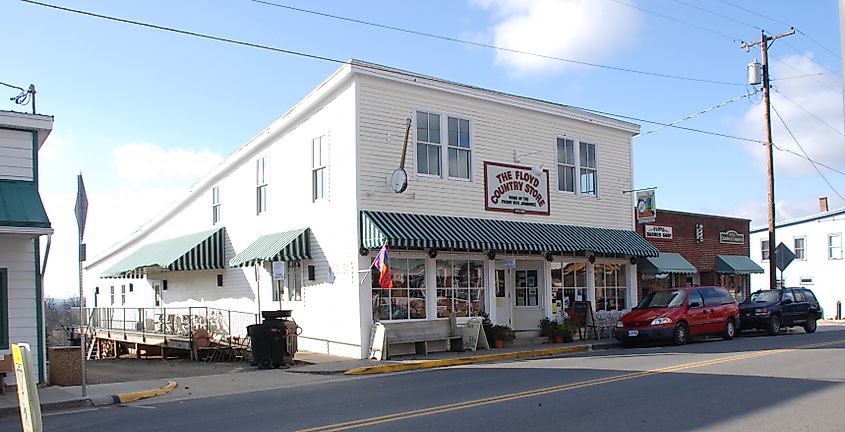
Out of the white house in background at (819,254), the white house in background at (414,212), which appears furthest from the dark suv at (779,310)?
the white house in background at (819,254)

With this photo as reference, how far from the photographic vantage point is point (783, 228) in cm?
4541

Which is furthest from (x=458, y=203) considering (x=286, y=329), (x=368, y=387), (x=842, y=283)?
(x=842, y=283)

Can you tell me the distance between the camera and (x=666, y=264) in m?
27.6

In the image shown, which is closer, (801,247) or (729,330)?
(729,330)

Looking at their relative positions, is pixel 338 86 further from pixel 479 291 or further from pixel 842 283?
pixel 842 283

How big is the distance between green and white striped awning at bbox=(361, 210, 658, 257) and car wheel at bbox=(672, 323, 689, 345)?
10.9 feet

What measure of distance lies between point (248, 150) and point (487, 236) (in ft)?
29.6

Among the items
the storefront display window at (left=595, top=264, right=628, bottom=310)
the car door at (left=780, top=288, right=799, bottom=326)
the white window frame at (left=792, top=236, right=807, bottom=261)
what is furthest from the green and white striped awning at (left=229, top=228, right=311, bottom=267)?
the white window frame at (left=792, top=236, right=807, bottom=261)

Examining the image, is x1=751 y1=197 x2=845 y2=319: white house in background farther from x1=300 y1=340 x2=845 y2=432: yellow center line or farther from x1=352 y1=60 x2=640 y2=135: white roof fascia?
x1=300 y1=340 x2=845 y2=432: yellow center line

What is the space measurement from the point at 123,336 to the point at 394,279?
1082 centimetres

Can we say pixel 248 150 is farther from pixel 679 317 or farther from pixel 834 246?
pixel 834 246

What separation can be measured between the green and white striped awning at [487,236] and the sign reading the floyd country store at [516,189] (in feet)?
1.58

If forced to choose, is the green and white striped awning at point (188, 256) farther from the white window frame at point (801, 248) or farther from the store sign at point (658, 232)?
the white window frame at point (801, 248)

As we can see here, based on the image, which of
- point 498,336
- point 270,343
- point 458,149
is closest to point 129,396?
point 270,343
